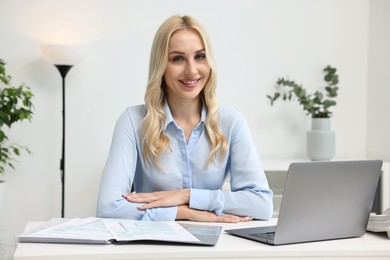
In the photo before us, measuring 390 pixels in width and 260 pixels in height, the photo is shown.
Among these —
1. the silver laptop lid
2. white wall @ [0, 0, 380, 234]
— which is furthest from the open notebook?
white wall @ [0, 0, 380, 234]

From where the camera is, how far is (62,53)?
3922 millimetres

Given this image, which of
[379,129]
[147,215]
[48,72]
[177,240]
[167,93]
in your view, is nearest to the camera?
[177,240]

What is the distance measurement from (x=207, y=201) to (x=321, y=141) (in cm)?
219

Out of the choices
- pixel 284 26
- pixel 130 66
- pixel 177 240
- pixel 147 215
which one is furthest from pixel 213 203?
pixel 284 26

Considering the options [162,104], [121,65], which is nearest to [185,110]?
[162,104]

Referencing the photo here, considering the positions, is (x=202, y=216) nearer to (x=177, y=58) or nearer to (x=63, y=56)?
(x=177, y=58)

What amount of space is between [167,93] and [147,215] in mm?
618

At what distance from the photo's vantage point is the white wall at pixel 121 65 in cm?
416

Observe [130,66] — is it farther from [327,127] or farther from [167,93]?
[167,93]

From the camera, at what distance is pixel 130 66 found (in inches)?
167

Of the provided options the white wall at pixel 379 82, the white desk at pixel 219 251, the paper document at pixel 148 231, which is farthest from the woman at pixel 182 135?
the white wall at pixel 379 82

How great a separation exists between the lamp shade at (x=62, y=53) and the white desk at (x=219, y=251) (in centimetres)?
248

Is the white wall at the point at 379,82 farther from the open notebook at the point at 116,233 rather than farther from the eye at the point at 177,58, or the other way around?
the open notebook at the point at 116,233

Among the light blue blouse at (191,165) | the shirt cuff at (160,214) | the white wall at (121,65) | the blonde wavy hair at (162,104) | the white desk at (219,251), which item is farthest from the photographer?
the white wall at (121,65)
